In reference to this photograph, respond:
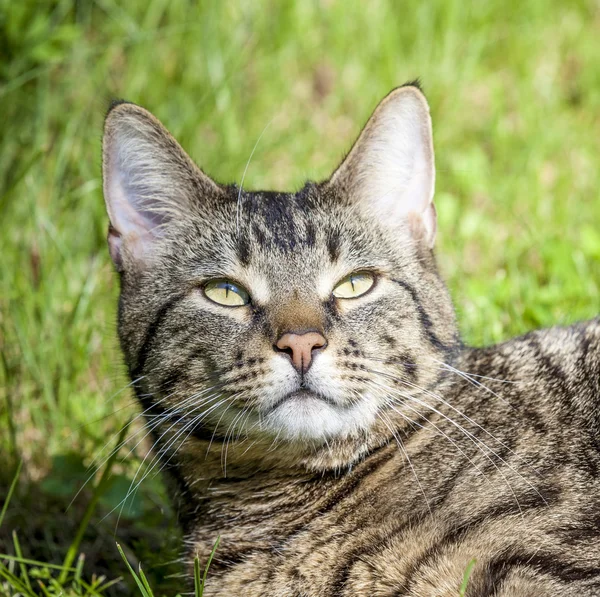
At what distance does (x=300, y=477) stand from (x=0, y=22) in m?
3.32

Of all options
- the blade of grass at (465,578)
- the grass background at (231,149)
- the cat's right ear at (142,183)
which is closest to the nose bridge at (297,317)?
the cat's right ear at (142,183)

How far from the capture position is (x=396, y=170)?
3041 mm

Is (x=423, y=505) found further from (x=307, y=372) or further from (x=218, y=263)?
(x=218, y=263)

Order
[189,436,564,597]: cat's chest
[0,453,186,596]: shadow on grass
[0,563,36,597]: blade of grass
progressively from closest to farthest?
[189,436,564,597]: cat's chest < [0,563,36,597]: blade of grass < [0,453,186,596]: shadow on grass

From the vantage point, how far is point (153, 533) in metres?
3.49

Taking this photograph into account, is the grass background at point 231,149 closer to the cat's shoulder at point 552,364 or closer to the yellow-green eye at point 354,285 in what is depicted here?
the cat's shoulder at point 552,364

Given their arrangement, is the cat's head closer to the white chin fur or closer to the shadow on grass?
the white chin fur

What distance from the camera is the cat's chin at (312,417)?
2486 mm

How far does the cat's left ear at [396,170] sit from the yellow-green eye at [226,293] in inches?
21.5

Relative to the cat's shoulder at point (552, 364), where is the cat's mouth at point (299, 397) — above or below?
below

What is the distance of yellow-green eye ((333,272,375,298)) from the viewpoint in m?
2.76

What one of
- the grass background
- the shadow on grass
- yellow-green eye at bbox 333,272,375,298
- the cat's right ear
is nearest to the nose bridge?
yellow-green eye at bbox 333,272,375,298

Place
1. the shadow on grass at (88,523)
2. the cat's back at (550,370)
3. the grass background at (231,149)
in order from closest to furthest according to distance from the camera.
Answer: the cat's back at (550,370) → the shadow on grass at (88,523) → the grass background at (231,149)

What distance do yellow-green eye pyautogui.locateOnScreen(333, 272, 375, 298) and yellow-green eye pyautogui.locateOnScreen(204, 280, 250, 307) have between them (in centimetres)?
29
